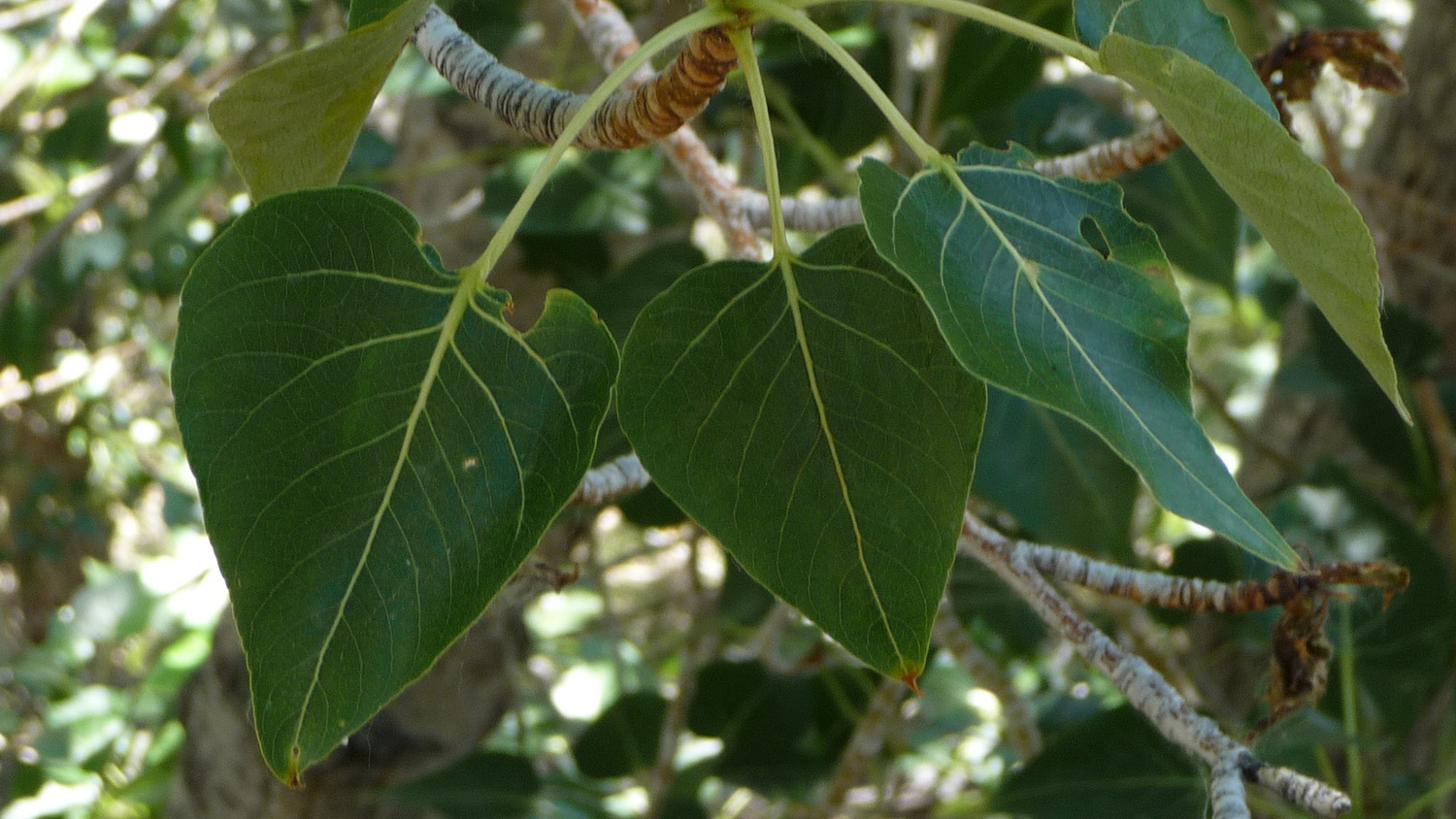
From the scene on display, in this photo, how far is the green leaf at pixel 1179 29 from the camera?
1.22ft

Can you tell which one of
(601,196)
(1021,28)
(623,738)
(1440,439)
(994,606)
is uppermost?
(1021,28)

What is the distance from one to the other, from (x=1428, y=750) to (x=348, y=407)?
104 cm

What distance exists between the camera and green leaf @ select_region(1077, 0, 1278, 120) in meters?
0.37

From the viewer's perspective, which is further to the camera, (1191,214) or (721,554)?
(721,554)

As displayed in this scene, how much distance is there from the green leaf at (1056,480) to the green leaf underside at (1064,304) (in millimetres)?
372

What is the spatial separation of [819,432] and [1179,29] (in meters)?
0.18

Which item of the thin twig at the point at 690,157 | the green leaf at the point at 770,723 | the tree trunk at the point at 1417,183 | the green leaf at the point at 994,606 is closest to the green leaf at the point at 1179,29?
the thin twig at the point at 690,157

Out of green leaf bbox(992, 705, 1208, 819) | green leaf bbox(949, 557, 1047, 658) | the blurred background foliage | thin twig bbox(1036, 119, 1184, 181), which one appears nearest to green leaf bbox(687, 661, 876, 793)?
the blurred background foliage

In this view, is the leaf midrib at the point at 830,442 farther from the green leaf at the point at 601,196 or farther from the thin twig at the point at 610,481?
the green leaf at the point at 601,196

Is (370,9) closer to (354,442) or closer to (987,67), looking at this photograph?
(354,442)

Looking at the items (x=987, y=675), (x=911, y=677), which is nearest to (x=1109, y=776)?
(x=987, y=675)

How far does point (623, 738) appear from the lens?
0.90 meters

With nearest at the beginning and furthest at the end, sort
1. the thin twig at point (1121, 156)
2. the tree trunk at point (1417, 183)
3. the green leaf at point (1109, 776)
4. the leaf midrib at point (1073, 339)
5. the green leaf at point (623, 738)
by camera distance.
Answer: the leaf midrib at point (1073, 339) < the thin twig at point (1121, 156) < the green leaf at point (1109, 776) < the green leaf at point (623, 738) < the tree trunk at point (1417, 183)

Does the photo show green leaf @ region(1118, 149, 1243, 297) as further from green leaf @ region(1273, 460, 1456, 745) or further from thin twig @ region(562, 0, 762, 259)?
thin twig @ region(562, 0, 762, 259)
